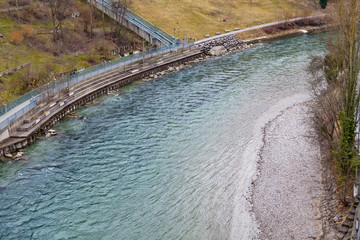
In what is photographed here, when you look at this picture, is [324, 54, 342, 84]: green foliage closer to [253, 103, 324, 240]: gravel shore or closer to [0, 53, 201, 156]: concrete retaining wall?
[253, 103, 324, 240]: gravel shore

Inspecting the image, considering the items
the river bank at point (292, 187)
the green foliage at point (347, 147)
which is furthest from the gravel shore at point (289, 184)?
the green foliage at point (347, 147)

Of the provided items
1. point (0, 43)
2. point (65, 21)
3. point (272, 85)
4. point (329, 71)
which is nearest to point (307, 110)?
point (329, 71)

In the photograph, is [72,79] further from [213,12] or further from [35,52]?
[213,12]

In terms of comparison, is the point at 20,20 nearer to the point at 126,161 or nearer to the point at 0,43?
the point at 0,43

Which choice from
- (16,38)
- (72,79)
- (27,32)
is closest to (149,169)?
(72,79)

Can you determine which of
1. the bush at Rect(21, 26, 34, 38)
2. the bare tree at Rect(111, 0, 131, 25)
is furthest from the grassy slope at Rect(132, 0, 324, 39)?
the bush at Rect(21, 26, 34, 38)

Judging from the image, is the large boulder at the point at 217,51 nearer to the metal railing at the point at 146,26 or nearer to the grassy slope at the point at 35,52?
the metal railing at the point at 146,26
